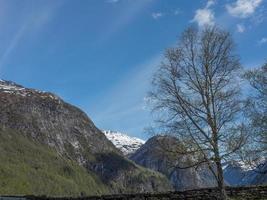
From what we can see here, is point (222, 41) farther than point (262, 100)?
No

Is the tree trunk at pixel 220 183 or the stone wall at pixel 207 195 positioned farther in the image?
the stone wall at pixel 207 195

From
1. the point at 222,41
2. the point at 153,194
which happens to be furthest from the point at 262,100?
the point at 153,194

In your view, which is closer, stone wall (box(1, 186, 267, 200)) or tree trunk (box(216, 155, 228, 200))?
tree trunk (box(216, 155, 228, 200))

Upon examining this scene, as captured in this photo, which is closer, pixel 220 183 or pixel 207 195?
pixel 220 183

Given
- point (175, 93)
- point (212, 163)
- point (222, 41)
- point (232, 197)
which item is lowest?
point (232, 197)

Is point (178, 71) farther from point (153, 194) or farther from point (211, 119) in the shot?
point (153, 194)

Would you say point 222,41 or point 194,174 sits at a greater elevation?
point 222,41

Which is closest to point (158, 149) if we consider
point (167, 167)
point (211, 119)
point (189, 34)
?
point (167, 167)

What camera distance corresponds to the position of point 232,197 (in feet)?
86.9

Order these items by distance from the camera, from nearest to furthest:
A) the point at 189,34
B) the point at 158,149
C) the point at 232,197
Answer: the point at 232,197 → the point at 158,149 → the point at 189,34

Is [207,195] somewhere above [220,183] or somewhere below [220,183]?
below

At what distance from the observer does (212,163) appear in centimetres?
2744

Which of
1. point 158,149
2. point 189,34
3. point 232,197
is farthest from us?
point 189,34

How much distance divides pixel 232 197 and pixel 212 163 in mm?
2136
